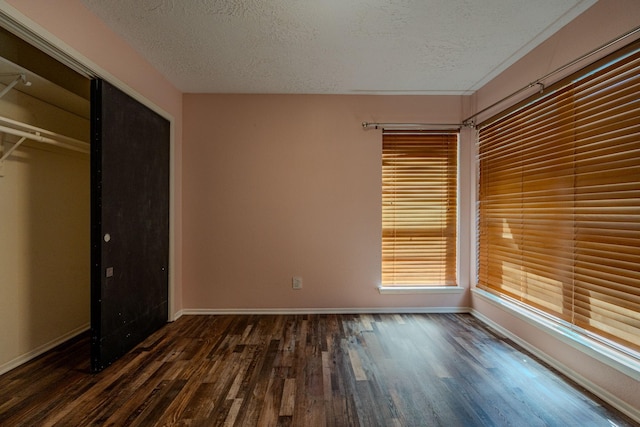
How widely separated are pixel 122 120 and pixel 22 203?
104 cm

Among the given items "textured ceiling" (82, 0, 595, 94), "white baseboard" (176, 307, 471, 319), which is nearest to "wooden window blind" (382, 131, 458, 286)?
"white baseboard" (176, 307, 471, 319)

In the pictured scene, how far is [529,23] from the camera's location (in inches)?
76.2

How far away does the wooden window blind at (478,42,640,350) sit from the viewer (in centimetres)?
159

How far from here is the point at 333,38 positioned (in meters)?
2.10

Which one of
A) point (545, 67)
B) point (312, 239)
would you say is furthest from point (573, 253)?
point (312, 239)

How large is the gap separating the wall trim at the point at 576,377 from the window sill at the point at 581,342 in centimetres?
8

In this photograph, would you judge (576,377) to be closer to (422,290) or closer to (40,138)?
(422,290)

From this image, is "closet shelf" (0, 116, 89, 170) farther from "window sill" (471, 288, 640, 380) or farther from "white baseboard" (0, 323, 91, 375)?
"window sill" (471, 288, 640, 380)

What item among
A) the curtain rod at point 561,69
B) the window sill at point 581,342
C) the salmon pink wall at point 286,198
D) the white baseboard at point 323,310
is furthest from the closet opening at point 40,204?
the window sill at point 581,342

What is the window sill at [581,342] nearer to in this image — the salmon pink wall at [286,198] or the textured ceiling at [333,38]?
the salmon pink wall at [286,198]

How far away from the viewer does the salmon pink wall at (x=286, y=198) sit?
3070 mm

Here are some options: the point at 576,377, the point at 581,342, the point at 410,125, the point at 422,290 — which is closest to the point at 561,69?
the point at 410,125

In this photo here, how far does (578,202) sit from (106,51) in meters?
3.63

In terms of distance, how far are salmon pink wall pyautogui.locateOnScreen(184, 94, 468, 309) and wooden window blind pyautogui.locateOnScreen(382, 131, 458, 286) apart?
0.16m
